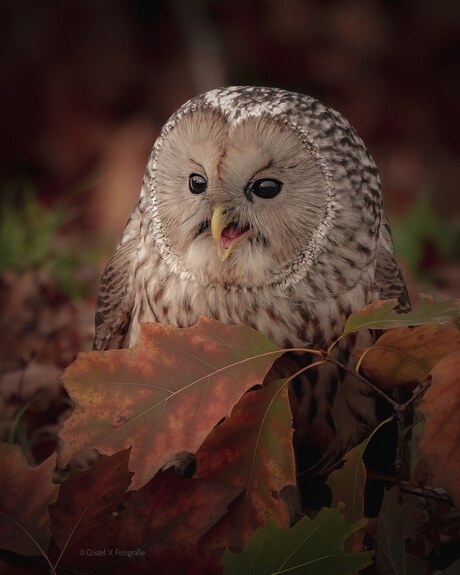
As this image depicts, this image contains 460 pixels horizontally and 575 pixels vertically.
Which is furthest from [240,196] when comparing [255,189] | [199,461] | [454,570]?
[454,570]

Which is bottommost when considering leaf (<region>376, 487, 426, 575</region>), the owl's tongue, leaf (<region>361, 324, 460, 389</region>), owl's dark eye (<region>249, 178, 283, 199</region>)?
leaf (<region>376, 487, 426, 575</region>)

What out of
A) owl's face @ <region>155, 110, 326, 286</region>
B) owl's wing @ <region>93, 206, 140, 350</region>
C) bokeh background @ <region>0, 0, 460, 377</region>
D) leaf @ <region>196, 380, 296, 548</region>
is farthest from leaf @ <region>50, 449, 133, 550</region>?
bokeh background @ <region>0, 0, 460, 377</region>

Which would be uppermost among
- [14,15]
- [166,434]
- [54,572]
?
[14,15]

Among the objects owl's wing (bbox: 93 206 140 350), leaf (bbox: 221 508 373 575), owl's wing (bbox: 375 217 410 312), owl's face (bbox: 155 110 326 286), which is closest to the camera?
leaf (bbox: 221 508 373 575)

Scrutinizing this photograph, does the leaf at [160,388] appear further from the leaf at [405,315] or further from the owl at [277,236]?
the owl at [277,236]

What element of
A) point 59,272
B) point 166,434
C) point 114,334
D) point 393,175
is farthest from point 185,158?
point 393,175

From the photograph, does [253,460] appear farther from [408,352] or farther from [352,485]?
[408,352]

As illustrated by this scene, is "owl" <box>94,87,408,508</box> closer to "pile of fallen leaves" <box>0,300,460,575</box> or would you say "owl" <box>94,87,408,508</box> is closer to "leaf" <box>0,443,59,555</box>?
"pile of fallen leaves" <box>0,300,460,575</box>

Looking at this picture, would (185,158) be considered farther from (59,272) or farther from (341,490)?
(59,272)
